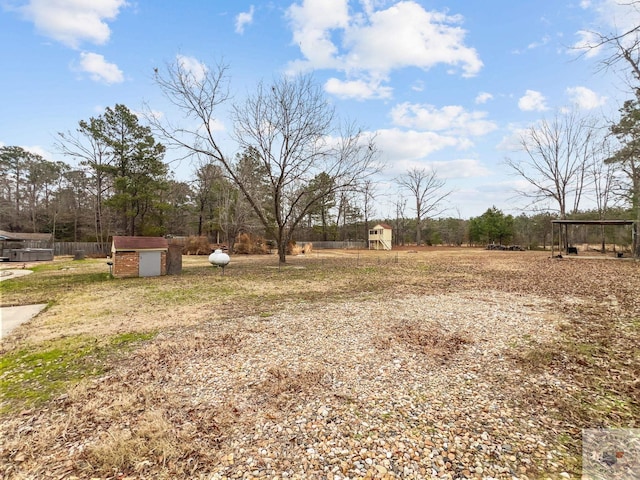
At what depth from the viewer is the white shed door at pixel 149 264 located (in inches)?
434

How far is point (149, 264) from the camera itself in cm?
1118

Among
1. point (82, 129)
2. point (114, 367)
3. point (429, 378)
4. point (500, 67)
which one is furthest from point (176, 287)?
point (82, 129)

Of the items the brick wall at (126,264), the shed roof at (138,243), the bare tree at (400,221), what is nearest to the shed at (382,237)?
the bare tree at (400,221)

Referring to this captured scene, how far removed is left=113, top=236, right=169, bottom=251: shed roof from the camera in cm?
1055

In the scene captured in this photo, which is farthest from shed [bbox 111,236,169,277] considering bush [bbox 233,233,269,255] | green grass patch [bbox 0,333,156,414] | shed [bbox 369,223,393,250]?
shed [bbox 369,223,393,250]

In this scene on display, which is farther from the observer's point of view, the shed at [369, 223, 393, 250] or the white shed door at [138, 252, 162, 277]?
the shed at [369, 223, 393, 250]

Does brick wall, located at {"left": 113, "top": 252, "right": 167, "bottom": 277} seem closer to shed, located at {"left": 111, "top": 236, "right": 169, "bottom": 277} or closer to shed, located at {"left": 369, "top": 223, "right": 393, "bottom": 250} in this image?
shed, located at {"left": 111, "top": 236, "right": 169, "bottom": 277}

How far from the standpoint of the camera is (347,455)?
1.97 metres

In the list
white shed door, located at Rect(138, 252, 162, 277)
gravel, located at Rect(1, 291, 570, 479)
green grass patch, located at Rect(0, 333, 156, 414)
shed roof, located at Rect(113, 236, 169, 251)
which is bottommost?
green grass patch, located at Rect(0, 333, 156, 414)

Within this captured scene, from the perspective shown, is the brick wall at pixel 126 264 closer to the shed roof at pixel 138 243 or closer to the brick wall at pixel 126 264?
the brick wall at pixel 126 264

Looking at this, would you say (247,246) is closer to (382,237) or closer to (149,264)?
(149,264)

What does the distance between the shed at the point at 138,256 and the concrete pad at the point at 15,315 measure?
424cm

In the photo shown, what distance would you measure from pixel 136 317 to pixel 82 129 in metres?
23.0

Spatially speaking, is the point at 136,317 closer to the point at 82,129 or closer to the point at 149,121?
the point at 149,121
